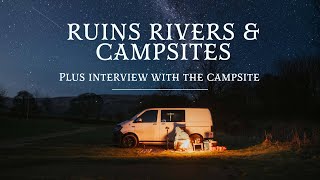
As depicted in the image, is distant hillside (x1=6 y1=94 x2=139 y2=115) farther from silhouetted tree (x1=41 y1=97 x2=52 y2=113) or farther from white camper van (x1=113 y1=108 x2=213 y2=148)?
white camper van (x1=113 y1=108 x2=213 y2=148)

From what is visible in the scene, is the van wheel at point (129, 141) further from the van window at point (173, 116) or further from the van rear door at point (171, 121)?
the van window at point (173, 116)

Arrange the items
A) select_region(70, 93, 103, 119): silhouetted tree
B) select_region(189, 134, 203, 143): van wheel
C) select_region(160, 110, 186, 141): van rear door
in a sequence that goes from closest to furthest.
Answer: select_region(189, 134, 203, 143): van wheel → select_region(160, 110, 186, 141): van rear door → select_region(70, 93, 103, 119): silhouetted tree

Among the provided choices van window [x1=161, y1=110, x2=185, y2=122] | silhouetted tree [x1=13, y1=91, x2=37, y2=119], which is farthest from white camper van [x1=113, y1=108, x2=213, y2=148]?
silhouetted tree [x1=13, y1=91, x2=37, y2=119]

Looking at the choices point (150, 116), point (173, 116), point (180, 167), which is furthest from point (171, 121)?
point (180, 167)

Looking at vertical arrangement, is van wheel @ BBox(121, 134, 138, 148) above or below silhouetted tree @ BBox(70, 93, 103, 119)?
below

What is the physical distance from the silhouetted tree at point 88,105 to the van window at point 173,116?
98.4 m

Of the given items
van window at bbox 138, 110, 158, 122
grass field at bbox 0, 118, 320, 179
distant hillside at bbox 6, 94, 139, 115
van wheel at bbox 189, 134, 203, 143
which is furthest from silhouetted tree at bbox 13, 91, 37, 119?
grass field at bbox 0, 118, 320, 179

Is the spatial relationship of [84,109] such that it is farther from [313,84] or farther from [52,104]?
[313,84]

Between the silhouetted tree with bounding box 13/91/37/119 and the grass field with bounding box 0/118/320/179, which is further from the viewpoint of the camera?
the silhouetted tree with bounding box 13/91/37/119

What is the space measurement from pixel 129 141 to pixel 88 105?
101958 millimetres

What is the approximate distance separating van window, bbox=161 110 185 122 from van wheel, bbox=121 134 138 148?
1560 millimetres

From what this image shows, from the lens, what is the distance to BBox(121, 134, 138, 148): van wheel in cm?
2245

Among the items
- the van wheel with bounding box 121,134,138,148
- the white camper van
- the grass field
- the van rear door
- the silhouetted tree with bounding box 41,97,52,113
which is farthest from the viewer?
the silhouetted tree with bounding box 41,97,52,113

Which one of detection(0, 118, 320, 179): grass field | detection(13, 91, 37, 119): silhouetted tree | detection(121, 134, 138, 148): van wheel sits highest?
detection(13, 91, 37, 119): silhouetted tree
